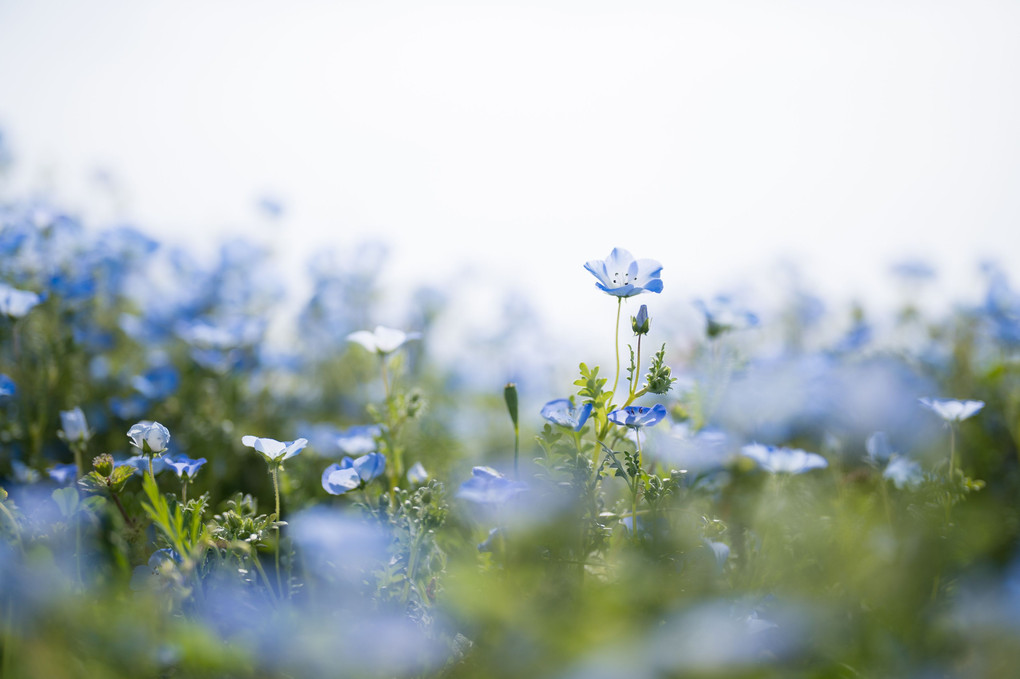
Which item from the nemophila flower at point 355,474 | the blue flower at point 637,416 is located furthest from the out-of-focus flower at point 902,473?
the nemophila flower at point 355,474

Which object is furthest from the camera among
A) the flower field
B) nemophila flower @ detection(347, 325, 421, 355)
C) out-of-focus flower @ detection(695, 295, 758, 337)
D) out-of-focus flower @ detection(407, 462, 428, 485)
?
out-of-focus flower @ detection(695, 295, 758, 337)

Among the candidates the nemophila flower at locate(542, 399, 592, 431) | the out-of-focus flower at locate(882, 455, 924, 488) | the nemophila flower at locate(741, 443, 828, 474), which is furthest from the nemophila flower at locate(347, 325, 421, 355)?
the out-of-focus flower at locate(882, 455, 924, 488)

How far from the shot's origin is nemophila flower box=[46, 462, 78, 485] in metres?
1.41

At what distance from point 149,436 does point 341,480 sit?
1.06 ft

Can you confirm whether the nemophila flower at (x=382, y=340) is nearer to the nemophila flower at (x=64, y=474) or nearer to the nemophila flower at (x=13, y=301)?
the nemophila flower at (x=64, y=474)

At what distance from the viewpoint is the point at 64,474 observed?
1.42 m

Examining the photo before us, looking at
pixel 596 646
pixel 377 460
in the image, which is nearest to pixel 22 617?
pixel 377 460

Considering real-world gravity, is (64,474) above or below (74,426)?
below

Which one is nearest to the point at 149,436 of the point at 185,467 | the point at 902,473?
the point at 185,467

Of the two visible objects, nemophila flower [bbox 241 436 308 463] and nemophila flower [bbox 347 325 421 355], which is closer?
nemophila flower [bbox 241 436 308 463]

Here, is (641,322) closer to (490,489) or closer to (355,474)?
(490,489)

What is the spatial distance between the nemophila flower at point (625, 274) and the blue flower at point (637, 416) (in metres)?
0.19

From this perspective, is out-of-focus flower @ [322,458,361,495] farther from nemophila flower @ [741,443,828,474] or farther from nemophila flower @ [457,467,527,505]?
nemophila flower @ [741,443,828,474]

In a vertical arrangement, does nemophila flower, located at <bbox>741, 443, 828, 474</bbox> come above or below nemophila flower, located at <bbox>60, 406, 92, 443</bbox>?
below
